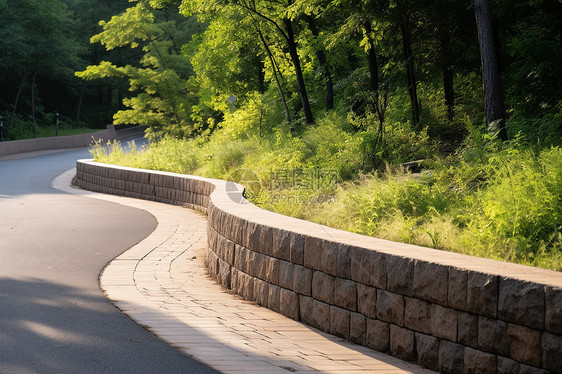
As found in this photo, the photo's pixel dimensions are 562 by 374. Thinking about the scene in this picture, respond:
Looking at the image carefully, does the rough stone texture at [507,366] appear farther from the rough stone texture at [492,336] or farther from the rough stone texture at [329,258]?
the rough stone texture at [329,258]

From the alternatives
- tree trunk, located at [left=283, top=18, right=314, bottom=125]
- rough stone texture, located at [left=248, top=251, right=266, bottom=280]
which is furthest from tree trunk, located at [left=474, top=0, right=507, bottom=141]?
tree trunk, located at [left=283, top=18, right=314, bottom=125]

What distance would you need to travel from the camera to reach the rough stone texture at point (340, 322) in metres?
6.17

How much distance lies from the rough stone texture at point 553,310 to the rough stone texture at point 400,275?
123 cm

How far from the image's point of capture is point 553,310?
434 centimetres

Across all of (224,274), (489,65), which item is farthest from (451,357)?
(489,65)

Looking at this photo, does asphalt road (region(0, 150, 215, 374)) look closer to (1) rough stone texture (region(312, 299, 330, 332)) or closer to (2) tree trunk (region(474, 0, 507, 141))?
(1) rough stone texture (region(312, 299, 330, 332))

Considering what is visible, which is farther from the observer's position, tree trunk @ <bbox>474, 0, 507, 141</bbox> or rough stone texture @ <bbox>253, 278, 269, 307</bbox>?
tree trunk @ <bbox>474, 0, 507, 141</bbox>

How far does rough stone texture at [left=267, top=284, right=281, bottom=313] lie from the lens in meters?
7.21

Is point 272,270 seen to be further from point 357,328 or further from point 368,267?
point 368,267

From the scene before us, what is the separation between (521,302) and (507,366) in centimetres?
45

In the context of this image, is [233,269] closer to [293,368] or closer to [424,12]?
[293,368]

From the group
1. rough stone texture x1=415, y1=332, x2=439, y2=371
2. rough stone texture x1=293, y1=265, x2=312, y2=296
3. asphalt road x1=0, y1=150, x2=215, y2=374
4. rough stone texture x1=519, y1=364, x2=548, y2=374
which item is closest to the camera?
rough stone texture x1=519, y1=364, x2=548, y2=374

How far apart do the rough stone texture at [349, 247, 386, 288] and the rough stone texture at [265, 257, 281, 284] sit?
4.27ft

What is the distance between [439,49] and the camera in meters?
16.8
